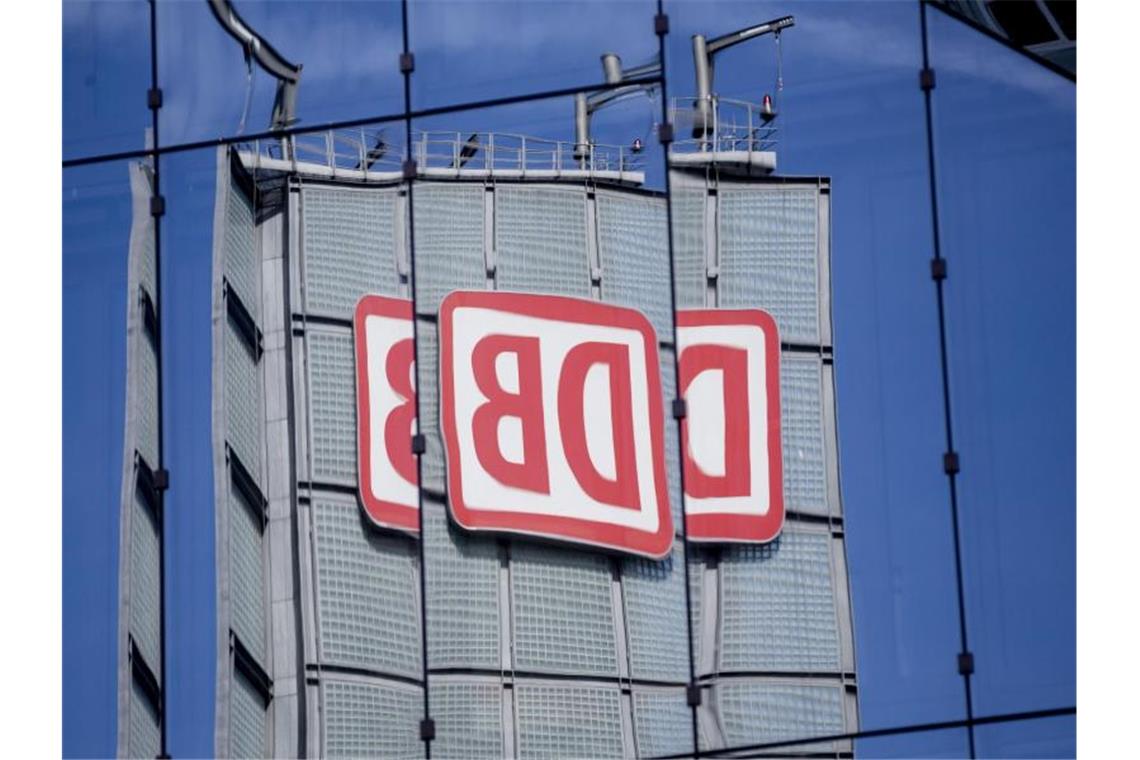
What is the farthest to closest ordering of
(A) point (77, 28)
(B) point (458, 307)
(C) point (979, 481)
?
(A) point (77, 28) → (B) point (458, 307) → (C) point (979, 481)

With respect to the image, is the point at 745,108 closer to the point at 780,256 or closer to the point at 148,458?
the point at 780,256

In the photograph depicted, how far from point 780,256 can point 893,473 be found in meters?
1.47

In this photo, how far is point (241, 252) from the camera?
14.8 metres

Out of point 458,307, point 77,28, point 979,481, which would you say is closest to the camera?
point 979,481

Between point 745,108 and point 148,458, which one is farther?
point 148,458

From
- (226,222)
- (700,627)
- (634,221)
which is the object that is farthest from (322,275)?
(700,627)

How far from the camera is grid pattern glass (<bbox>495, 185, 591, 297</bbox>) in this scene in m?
14.2

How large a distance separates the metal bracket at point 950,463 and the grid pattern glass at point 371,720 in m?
3.44

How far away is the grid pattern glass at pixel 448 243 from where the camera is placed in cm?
1435

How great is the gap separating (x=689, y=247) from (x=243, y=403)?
3.03m

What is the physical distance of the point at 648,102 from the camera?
14102 mm

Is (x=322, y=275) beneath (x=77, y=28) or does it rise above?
beneath

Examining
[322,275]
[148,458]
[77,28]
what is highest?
[77,28]

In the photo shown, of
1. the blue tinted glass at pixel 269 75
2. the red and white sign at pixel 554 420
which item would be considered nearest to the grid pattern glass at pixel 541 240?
the red and white sign at pixel 554 420
